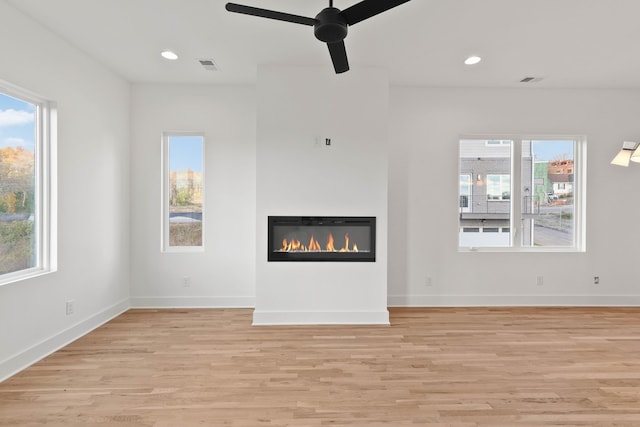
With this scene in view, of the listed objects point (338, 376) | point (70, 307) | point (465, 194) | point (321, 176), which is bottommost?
point (338, 376)

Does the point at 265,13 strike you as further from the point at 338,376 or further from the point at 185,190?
the point at 185,190

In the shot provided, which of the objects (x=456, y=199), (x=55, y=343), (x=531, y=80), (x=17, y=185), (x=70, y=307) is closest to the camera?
(x=17, y=185)

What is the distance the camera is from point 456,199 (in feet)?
14.1

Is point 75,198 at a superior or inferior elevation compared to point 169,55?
inferior

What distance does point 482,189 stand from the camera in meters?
4.36

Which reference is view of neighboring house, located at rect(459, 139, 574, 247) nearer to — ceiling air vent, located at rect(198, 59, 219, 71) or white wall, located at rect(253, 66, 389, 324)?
white wall, located at rect(253, 66, 389, 324)

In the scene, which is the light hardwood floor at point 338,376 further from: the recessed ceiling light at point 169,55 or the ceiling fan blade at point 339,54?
the recessed ceiling light at point 169,55

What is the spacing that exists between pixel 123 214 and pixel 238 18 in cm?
268

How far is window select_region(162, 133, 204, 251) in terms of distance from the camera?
4.25m

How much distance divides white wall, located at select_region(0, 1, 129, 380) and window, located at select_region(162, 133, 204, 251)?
0.47 metres

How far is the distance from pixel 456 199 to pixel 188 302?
355 centimetres

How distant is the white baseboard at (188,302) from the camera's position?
13.7ft

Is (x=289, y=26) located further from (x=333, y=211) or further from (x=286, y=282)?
(x=286, y=282)

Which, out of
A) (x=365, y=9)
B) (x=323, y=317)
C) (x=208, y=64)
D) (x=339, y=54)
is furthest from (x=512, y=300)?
(x=208, y=64)
